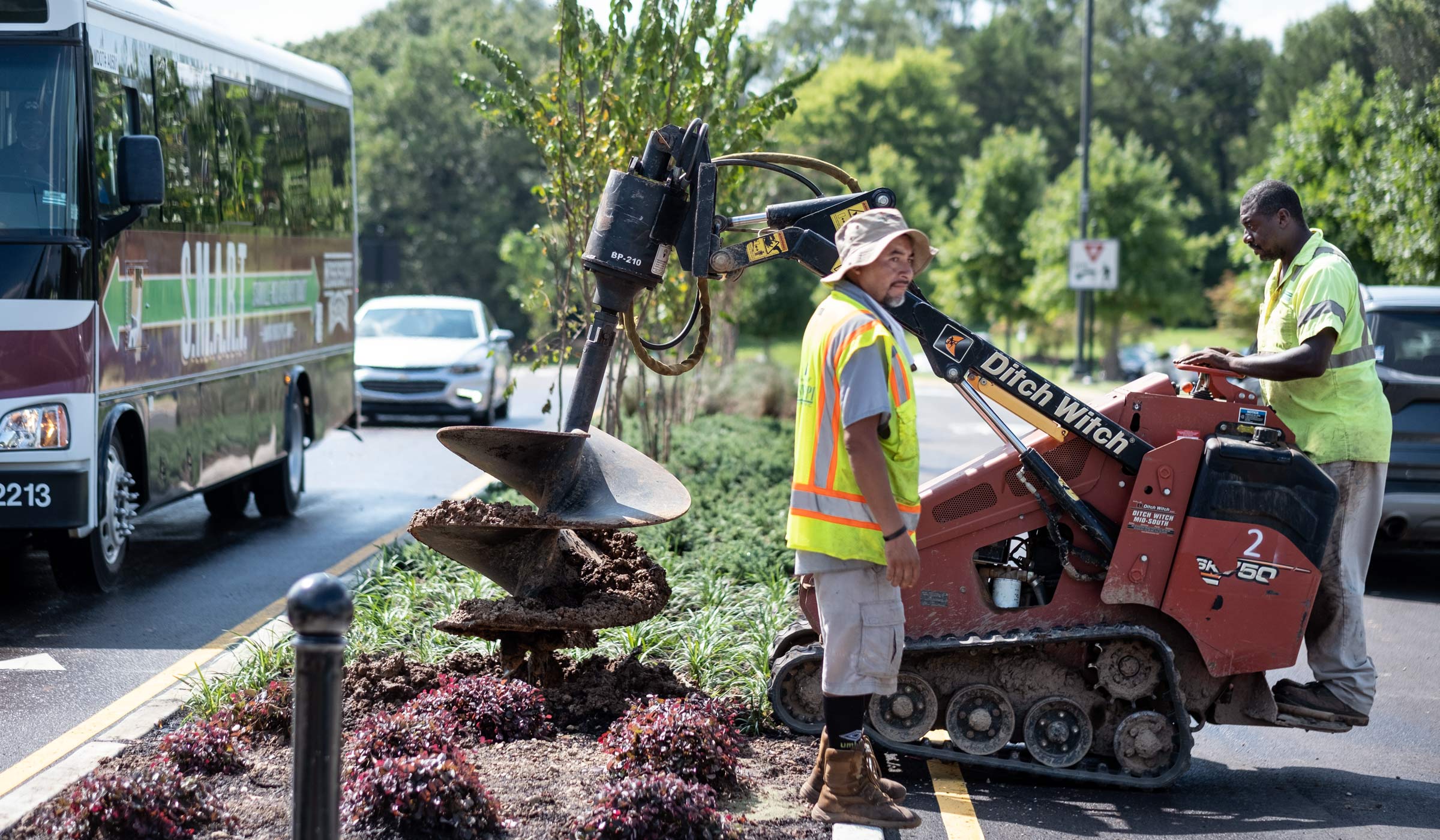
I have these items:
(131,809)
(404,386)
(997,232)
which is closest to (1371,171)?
(404,386)

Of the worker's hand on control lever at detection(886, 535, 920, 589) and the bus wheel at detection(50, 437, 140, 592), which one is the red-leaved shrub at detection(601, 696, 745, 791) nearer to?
the worker's hand on control lever at detection(886, 535, 920, 589)

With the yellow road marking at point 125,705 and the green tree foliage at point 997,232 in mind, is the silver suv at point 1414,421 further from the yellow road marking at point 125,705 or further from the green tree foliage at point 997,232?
the green tree foliage at point 997,232

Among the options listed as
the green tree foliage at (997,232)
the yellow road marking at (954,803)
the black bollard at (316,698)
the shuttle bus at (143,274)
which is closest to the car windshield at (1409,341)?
the yellow road marking at (954,803)

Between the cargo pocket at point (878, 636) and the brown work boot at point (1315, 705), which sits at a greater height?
the cargo pocket at point (878, 636)

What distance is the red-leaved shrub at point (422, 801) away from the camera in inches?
174

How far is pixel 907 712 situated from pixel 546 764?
141cm

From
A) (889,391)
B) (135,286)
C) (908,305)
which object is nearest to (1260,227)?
(908,305)

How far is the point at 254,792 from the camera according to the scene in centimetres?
491

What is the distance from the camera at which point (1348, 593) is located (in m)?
5.72

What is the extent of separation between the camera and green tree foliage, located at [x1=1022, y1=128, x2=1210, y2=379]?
37531 mm

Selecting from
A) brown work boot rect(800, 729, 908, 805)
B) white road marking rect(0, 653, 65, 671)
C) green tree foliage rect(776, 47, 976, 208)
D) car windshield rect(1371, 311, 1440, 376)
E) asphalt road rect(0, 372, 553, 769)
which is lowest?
asphalt road rect(0, 372, 553, 769)

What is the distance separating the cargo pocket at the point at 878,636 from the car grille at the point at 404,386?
14761 millimetres

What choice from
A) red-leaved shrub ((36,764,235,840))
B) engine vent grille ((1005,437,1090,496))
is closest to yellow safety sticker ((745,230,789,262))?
engine vent grille ((1005,437,1090,496))

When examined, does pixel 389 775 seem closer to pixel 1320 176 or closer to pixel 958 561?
pixel 958 561
